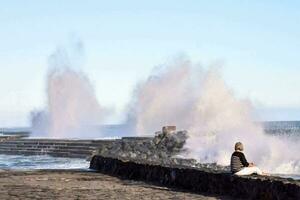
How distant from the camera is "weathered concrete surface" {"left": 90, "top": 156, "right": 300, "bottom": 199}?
427 inches

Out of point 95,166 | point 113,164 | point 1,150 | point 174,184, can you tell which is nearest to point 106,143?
point 1,150

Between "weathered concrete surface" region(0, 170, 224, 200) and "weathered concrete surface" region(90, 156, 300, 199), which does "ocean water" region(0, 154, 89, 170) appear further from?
"weathered concrete surface" region(90, 156, 300, 199)

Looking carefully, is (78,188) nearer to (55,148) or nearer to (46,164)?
(46,164)

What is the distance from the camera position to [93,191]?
14062 mm

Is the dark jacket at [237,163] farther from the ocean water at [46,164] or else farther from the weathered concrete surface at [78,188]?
the ocean water at [46,164]

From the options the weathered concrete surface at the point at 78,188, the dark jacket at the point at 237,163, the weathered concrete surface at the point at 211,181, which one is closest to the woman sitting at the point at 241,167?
the dark jacket at the point at 237,163

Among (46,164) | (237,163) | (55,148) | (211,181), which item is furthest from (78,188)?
(55,148)

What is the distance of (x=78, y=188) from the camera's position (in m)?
14.9

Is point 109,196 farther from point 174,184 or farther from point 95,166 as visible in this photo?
point 95,166

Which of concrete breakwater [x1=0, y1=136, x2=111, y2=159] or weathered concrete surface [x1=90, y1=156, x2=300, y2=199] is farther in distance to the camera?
concrete breakwater [x1=0, y1=136, x2=111, y2=159]

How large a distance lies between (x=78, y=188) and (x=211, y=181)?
3.24 meters

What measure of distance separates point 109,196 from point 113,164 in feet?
21.3

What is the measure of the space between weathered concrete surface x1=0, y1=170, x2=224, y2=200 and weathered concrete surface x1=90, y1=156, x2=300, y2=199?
0.41m

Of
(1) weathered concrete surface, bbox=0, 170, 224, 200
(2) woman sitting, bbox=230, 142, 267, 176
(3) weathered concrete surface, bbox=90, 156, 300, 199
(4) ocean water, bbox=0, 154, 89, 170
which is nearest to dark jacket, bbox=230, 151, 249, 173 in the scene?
(2) woman sitting, bbox=230, 142, 267, 176
